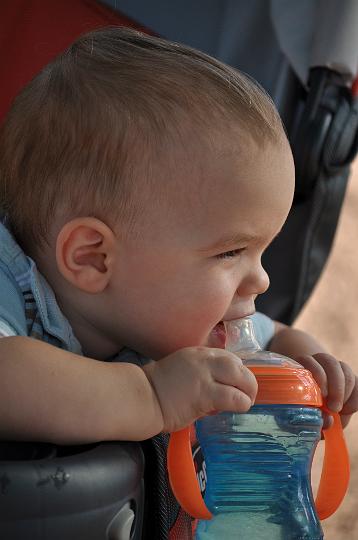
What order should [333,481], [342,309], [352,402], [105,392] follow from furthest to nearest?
1. [342,309]
2. [352,402]
3. [333,481]
4. [105,392]

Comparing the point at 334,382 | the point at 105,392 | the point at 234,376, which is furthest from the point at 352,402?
the point at 105,392

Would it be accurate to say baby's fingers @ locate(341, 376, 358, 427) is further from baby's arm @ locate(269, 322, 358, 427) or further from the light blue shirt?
the light blue shirt

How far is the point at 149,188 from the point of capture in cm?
98

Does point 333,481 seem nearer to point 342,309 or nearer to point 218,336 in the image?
point 218,336

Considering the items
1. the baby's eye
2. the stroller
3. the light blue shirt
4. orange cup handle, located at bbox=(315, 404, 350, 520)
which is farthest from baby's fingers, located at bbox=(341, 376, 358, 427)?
the stroller

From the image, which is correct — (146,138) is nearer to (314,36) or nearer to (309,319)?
(314,36)

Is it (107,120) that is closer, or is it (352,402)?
(107,120)

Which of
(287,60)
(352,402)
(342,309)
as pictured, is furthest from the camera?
(342,309)

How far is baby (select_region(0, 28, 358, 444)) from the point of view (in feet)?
3.23

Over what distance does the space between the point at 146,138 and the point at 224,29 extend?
0.63 m

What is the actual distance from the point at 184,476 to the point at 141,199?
0.28 m

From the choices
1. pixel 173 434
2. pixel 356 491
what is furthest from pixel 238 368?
pixel 356 491

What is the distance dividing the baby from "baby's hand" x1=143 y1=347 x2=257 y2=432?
0.08 m

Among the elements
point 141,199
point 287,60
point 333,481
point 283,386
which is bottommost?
point 333,481
